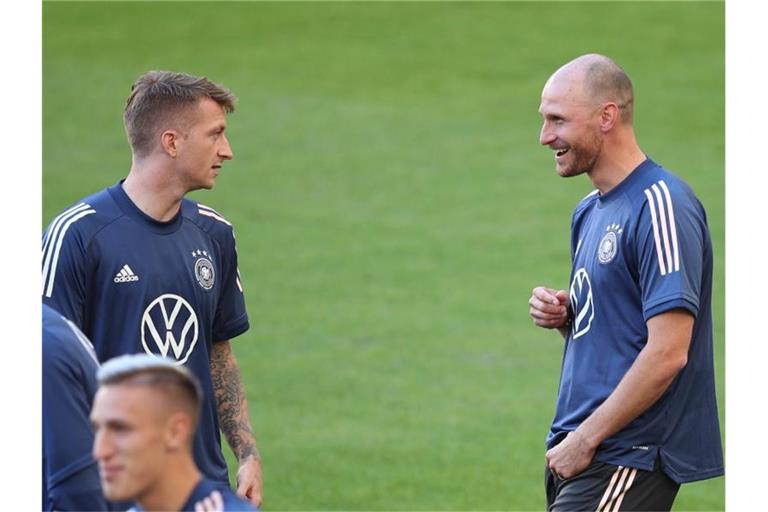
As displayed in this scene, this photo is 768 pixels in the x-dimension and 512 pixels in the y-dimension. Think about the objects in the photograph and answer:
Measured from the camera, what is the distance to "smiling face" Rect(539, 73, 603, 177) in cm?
482

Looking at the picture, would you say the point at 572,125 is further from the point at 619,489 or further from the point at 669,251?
the point at 619,489

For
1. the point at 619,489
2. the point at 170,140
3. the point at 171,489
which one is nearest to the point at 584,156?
the point at 619,489

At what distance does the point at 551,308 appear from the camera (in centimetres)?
502

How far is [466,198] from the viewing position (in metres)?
17.5

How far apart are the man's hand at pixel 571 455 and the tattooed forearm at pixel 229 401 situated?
1.16 m

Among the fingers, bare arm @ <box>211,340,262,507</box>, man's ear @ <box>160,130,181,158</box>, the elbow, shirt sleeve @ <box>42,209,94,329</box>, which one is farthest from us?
bare arm @ <box>211,340,262,507</box>

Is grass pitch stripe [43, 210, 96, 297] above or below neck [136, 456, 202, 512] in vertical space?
above

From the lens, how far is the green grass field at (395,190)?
10.6 meters

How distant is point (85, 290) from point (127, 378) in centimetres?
159

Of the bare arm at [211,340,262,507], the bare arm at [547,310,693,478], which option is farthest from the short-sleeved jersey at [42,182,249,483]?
the bare arm at [547,310,693,478]

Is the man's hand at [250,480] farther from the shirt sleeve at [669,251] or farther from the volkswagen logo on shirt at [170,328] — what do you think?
the shirt sleeve at [669,251]

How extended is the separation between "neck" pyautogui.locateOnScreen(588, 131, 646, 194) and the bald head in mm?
93

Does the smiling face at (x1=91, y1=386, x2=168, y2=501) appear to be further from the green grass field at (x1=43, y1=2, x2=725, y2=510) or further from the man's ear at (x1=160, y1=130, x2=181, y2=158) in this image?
the green grass field at (x1=43, y1=2, x2=725, y2=510)

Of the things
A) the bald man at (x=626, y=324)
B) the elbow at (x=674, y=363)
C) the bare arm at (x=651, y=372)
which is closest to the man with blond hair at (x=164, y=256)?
the bald man at (x=626, y=324)
